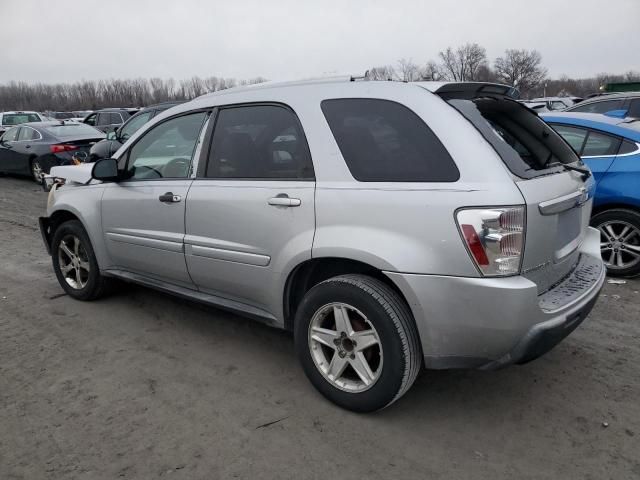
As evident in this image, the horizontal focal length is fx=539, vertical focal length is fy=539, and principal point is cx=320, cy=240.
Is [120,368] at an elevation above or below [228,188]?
below

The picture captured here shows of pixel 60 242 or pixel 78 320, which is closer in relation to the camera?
pixel 78 320

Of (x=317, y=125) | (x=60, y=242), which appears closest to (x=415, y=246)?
(x=317, y=125)

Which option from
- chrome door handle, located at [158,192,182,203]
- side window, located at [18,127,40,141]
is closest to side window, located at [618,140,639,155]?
chrome door handle, located at [158,192,182,203]

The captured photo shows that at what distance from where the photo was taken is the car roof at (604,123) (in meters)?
5.23

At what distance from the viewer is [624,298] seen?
475 centimetres

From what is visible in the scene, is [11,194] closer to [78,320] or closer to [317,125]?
[78,320]

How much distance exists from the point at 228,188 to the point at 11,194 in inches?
389

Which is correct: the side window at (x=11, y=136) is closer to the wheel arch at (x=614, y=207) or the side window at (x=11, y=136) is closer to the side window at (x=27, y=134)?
the side window at (x=27, y=134)

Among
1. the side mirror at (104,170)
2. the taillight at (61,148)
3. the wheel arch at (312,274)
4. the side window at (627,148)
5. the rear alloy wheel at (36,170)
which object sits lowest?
the rear alloy wheel at (36,170)

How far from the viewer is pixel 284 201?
10.1ft

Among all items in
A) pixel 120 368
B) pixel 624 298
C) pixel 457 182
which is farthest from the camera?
pixel 624 298

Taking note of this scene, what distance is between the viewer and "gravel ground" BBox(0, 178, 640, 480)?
261 cm

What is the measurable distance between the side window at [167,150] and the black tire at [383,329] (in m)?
1.52

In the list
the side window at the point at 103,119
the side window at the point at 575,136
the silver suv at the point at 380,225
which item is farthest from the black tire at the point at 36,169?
the side window at the point at 575,136
